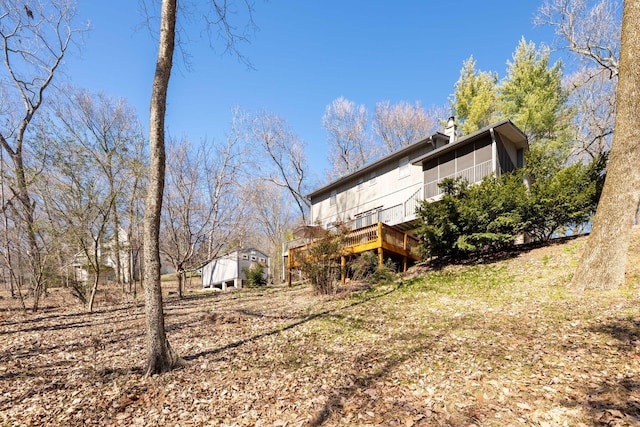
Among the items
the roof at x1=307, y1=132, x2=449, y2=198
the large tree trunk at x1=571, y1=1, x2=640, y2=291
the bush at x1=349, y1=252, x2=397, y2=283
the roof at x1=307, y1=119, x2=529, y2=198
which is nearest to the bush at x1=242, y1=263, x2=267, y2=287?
the roof at x1=307, y1=132, x2=449, y2=198

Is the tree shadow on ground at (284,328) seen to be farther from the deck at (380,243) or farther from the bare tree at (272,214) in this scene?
the bare tree at (272,214)

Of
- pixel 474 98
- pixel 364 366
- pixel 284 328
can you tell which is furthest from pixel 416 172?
pixel 364 366

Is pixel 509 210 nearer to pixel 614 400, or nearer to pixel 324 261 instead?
pixel 324 261

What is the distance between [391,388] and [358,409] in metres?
0.62

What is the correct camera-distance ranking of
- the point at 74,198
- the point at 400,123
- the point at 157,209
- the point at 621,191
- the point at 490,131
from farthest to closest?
the point at 400,123 → the point at 490,131 → the point at 74,198 → the point at 621,191 → the point at 157,209

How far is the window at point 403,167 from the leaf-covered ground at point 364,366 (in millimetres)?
10144

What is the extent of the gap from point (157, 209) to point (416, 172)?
14.5 metres

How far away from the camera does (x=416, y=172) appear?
17.1 m

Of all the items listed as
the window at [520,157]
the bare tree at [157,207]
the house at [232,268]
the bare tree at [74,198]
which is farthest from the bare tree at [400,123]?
the bare tree at [157,207]

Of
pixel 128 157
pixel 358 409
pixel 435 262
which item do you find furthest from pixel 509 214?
pixel 128 157

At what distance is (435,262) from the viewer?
1209 cm

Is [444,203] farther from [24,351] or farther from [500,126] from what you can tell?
[24,351]

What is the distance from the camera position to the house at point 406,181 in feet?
41.2

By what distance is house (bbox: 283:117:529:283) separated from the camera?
12.6 metres
